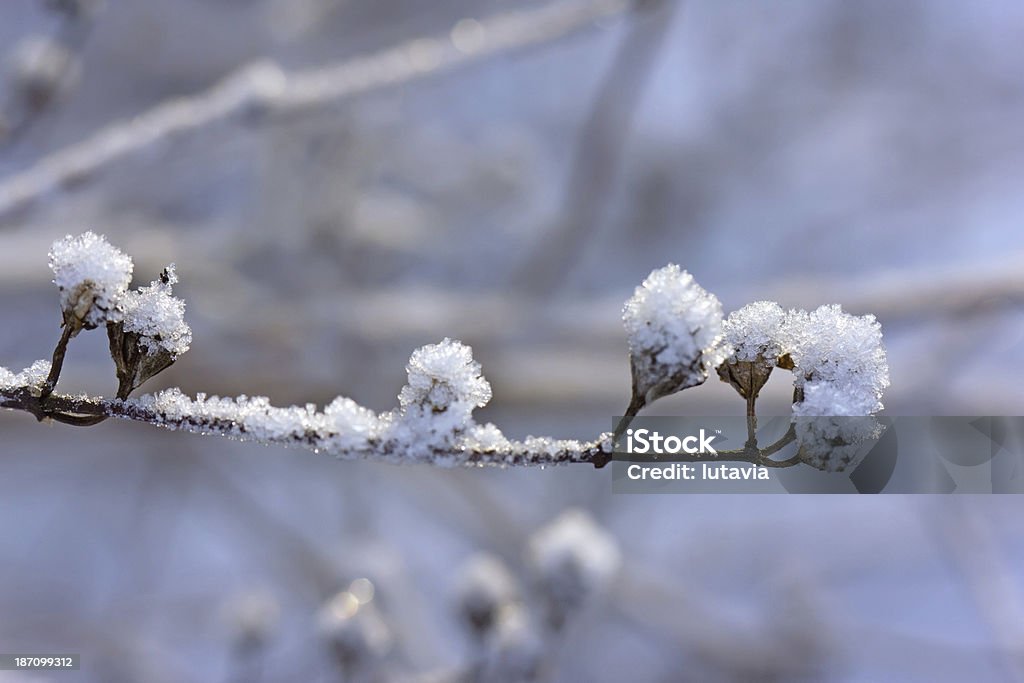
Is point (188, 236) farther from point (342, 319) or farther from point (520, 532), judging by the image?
point (520, 532)

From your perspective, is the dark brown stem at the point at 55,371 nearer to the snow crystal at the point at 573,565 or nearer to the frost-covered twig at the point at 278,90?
the frost-covered twig at the point at 278,90

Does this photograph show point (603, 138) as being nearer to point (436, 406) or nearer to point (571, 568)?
point (571, 568)

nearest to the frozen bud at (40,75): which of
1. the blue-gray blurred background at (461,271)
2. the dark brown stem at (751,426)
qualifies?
the blue-gray blurred background at (461,271)

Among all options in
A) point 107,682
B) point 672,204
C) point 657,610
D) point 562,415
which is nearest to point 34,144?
point 107,682

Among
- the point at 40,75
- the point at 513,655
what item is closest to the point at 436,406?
the point at 513,655

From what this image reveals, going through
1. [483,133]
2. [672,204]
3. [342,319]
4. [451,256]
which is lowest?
[342,319]

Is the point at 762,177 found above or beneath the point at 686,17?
beneath

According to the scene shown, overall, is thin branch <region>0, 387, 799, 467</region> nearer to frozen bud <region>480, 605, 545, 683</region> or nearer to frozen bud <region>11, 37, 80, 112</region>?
frozen bud <region>480, 605, 545, 683</region>

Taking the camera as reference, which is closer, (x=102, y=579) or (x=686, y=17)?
(x=102, y=579)
